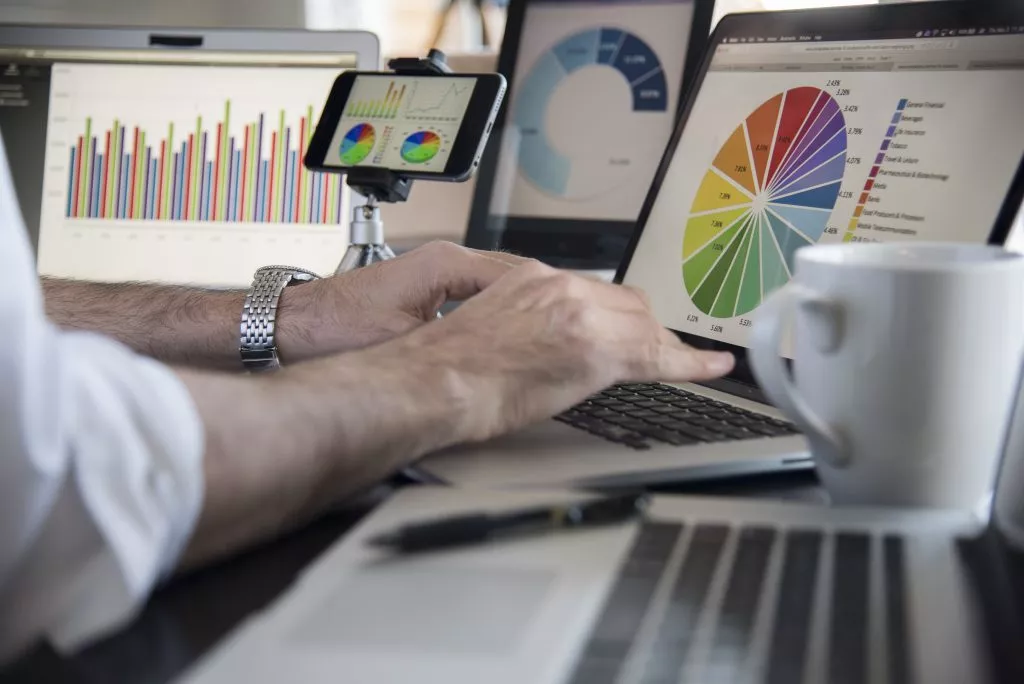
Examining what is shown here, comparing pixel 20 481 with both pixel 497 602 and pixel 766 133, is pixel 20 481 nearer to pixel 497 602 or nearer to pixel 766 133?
pixel 497 602

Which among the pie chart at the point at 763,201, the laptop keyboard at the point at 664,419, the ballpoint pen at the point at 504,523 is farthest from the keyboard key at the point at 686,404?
the ballpoint pen at the point at 504,523

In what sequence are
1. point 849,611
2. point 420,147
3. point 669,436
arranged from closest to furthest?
point 849,611, point 669,436, point 420,147

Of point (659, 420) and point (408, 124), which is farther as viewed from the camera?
point (408, 124)

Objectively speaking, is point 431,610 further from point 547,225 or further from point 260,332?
point 547,225

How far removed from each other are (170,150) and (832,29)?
80cm

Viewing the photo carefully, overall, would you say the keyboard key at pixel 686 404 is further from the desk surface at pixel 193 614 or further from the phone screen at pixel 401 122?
the phone screen at pixel 401 122

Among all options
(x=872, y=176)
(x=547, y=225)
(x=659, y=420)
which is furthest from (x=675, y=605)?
(x=547, y=225)

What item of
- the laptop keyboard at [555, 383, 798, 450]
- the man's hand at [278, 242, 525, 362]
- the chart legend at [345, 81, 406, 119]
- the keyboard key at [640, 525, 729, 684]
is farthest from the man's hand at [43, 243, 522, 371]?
the keyboard key at [640, 525, 729, 684]

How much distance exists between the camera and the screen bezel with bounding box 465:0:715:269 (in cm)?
110

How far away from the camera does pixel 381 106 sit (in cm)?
99

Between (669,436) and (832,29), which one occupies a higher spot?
(832,29)

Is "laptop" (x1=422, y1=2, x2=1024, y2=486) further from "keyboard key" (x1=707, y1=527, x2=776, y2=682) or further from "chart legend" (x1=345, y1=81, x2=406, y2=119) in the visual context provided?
"chart legend" (x1=345, y1=81, x2=406, y2=119)

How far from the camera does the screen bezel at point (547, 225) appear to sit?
1.10m

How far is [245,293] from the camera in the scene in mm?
873
